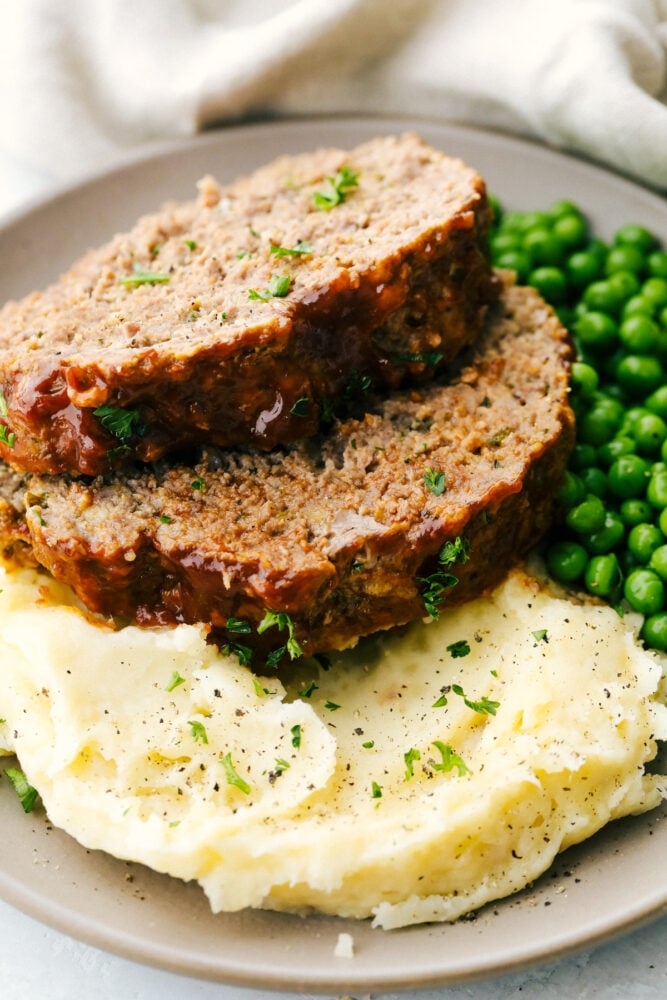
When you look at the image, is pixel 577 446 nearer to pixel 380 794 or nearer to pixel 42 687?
pixel 380 794

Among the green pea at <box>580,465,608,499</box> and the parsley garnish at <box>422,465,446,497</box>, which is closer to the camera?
the parsley garnish at <box>422,465,446,497</box>

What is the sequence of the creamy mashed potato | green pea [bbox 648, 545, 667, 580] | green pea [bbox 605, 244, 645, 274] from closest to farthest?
the creamy mashed potato → green pea [bbox 648, 545, 667, 580] → green pea [bbox 605, 244, 645, 274]

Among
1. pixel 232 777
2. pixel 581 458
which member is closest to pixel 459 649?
pixel 232 777

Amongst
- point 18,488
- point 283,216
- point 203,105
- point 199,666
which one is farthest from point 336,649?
point 203,105

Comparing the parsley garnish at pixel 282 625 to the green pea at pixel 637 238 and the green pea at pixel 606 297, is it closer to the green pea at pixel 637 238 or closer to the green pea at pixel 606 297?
the green pea at pixel 606 297

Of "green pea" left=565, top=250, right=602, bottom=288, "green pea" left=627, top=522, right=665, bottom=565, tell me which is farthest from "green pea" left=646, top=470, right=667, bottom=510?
"green pea" left=565, top=250, right=602, bottom=288

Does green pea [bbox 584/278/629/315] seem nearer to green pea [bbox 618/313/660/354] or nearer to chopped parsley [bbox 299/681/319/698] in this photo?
green pea [bbox 618/313/660/354]

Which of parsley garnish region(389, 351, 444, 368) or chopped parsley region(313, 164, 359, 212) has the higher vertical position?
chopped parsley region(313, 164, 359, 212)
